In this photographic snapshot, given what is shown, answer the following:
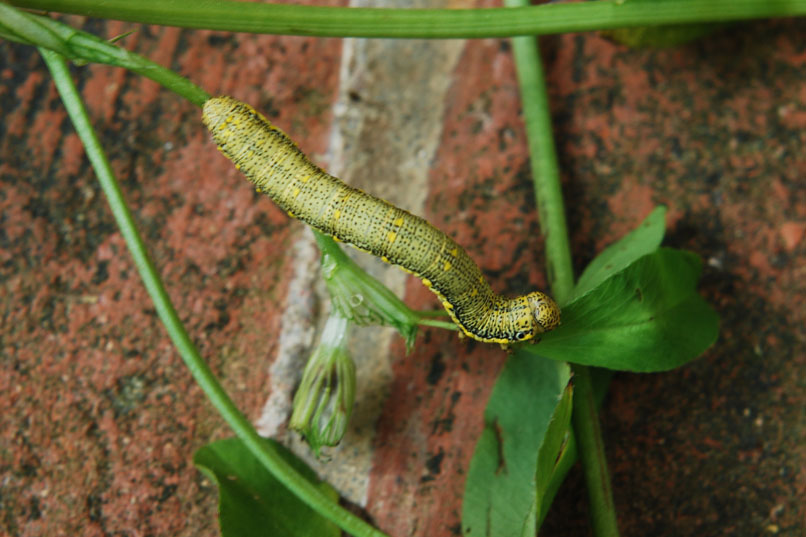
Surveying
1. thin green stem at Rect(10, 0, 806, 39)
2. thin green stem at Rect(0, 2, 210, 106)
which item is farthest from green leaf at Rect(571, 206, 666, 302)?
thin green stem at Rect(0, 2, 210, 106)

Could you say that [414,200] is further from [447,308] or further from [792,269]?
[792,269]

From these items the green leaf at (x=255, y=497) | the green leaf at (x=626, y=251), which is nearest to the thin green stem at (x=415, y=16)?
the green leaf at (x=626, y=251)

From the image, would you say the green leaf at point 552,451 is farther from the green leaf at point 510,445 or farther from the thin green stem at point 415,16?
the thin green stem at point 415,16

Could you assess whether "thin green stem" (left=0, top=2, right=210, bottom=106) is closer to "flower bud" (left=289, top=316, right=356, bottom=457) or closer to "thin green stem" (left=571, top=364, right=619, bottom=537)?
"flower bud" (left=289, top=316, right=356, bottom=457)

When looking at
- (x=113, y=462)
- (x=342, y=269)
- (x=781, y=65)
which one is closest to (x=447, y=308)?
(x=342, y=269)

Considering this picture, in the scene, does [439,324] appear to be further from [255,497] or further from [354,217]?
[255,497]
